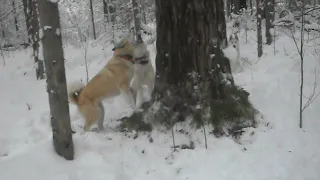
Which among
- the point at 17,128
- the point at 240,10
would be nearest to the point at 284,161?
the point at 17,128

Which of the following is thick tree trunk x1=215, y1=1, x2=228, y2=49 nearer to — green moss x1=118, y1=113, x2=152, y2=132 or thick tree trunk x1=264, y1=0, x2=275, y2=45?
green moss x1=118, y1=113, x2=152, y2=132

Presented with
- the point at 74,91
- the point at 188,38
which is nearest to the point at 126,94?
the point at 74,91

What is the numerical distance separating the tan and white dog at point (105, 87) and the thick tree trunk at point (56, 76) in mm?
945

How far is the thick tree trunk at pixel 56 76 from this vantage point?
3723 mm

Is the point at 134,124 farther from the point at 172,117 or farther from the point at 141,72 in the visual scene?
the point at 141,72

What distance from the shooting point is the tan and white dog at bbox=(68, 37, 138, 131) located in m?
4.95

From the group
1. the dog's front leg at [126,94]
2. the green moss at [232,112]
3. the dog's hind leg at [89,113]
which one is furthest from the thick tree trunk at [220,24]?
the dog's hind leg at [89,113]

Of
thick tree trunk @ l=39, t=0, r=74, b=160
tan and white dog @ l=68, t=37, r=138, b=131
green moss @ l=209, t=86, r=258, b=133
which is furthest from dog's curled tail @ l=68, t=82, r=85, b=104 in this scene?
green moss @ l=209, t=86, r=258, b=133

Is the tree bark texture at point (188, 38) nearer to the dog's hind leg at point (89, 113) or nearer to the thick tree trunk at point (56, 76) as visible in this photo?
the dog's hind leg at point (89, 113)

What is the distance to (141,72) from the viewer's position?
568cm

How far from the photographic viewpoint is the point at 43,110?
21.0 feet

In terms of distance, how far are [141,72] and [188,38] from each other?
4.52ft

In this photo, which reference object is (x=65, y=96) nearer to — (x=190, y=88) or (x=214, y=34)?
(x=190, y=88)

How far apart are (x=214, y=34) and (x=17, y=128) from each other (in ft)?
11.0
